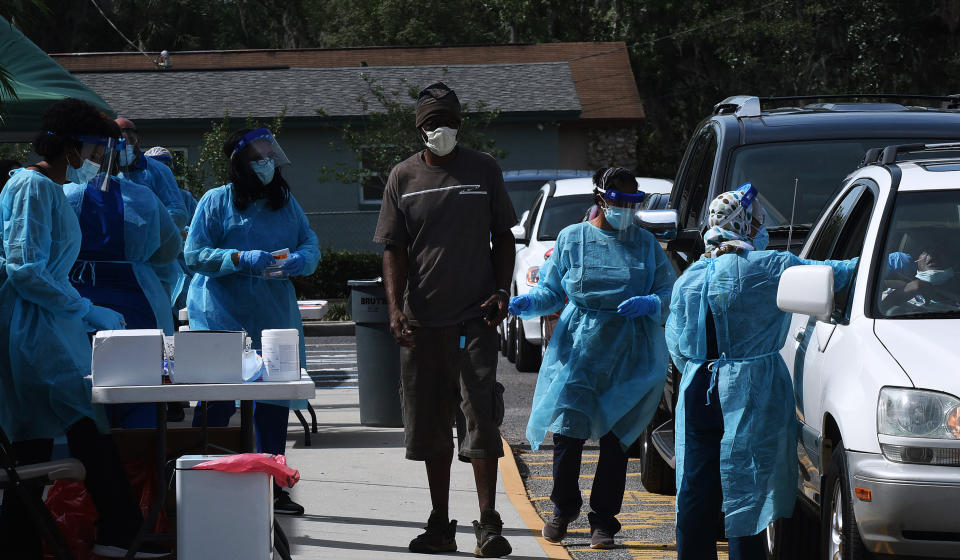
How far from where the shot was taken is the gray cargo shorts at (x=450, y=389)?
6.20 meters

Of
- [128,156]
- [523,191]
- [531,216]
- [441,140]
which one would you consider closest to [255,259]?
[441,140]

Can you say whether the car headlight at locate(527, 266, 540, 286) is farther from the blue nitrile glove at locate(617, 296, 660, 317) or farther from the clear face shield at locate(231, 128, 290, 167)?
the blue nitrile glove at locate(617, 296, 660, 317)

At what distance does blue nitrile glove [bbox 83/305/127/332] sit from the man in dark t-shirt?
1224 mm

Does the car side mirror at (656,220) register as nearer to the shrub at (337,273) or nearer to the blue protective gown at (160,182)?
the blue protective gown at (160,182)

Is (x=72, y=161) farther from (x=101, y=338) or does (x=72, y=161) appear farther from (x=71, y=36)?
(x=71, y=36)

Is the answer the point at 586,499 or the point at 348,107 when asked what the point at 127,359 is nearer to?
the point at 586,499

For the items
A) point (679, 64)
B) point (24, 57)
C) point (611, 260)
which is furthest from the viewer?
point (679, 64)

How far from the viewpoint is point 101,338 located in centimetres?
509

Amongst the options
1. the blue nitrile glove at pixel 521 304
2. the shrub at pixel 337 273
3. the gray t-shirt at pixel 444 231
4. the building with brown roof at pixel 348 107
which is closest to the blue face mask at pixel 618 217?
the blue nitrile glove at pixel 521 304

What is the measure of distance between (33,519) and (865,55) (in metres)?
33.3

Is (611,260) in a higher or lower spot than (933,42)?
lower

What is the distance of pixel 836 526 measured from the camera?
486 centimetres

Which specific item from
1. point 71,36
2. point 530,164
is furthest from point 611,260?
point 71,36

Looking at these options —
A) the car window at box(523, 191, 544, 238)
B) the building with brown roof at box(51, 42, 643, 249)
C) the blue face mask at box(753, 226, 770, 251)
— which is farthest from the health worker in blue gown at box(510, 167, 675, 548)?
the building with brown roof at box(51, 42, 643, 249)
